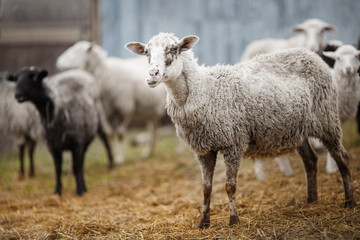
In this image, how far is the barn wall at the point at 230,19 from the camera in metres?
6.28

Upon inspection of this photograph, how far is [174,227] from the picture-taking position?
3576 millimetres

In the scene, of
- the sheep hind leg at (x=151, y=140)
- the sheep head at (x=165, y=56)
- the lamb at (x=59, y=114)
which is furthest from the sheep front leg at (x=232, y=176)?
the sheep hind leg at (x=151, y=140)

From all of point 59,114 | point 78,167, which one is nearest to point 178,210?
point 78,167

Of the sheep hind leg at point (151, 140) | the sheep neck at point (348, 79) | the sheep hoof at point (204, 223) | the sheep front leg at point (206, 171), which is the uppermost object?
the sheep neck at point (348, 79)

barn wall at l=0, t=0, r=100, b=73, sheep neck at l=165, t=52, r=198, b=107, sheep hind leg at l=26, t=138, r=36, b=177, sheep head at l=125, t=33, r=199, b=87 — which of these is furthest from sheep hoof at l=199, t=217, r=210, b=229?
barn wall at l=0, t=0, r=100, b=73

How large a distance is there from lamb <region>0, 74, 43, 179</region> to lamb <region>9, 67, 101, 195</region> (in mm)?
1422

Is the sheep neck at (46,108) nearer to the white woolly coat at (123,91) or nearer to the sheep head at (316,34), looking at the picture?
the white woolly coat at (123,91)

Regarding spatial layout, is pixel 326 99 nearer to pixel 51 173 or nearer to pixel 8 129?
pixel 51 173

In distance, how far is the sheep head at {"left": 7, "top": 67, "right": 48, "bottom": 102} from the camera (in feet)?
16.6

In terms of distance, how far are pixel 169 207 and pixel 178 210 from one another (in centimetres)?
23

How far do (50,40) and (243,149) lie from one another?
8.12m

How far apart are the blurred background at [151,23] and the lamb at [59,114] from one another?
2733 millimetres

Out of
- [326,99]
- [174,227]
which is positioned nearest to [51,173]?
[174,227]

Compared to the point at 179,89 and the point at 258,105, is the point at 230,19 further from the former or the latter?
the point at 179,89
